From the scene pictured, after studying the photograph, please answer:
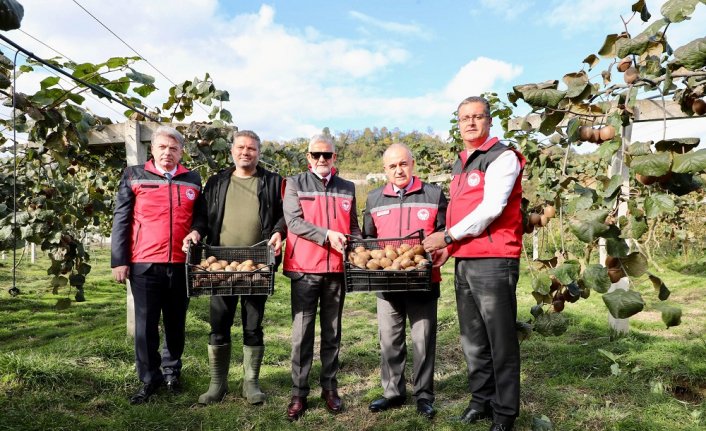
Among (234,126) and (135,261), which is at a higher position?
(234,126)

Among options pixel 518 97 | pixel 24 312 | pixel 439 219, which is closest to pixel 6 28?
pixel 518 97

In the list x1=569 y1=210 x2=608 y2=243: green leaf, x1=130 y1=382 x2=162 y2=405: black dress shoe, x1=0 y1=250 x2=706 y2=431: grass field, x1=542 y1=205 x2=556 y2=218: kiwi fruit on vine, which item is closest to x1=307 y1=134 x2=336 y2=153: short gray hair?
x1=542 y1=205 x2=556 y2=218: kiwi fruit on vine

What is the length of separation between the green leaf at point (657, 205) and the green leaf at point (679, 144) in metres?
0.14

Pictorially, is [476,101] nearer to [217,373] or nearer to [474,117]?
[474,117]

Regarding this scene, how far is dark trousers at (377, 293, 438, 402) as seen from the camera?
296cm

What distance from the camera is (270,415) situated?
2.98 m

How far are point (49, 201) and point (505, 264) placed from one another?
11.5 ft

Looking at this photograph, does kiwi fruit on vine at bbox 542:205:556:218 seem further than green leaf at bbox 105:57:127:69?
No

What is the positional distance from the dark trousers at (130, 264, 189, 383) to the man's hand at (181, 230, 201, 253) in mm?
246

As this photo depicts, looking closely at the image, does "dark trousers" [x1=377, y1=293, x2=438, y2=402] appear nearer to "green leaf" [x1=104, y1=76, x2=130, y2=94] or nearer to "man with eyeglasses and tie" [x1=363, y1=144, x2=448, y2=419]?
"man with eyeglasses and tie" [x1=363, y1=144, x2=448, y2=419]

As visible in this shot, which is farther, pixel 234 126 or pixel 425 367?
pixel 234 126

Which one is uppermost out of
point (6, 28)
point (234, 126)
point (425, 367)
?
point (234, 126)

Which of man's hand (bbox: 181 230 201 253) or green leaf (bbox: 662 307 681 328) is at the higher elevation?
man's hand (bbox: 181 230 201 253)

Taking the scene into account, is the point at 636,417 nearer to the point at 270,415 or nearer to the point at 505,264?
the point at 505,264
